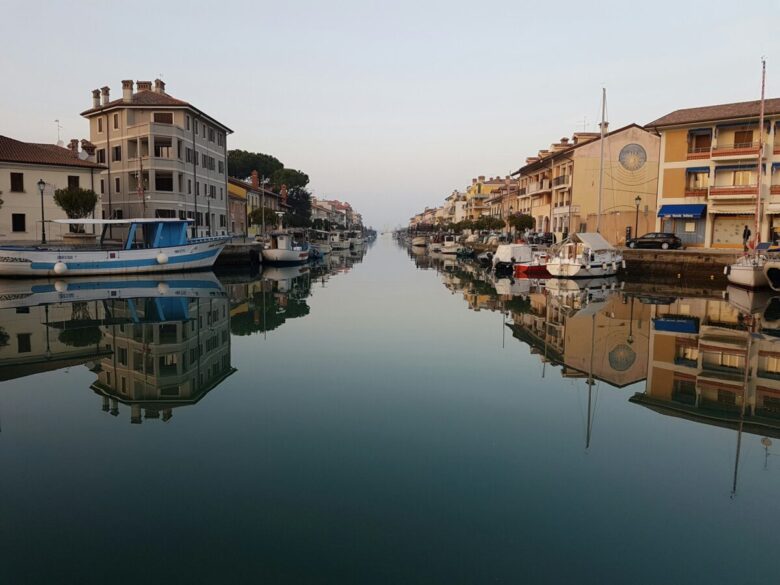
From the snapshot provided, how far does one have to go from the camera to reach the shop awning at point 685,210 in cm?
3816

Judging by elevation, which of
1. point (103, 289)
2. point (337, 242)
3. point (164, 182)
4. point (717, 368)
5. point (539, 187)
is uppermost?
point (539, 187)

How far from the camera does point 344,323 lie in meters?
17.8

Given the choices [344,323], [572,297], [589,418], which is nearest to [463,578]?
[589,418]

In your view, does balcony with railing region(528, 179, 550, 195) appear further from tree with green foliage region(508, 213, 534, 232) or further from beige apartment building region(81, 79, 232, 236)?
beige apartment building region(81, 79, 232, 236)

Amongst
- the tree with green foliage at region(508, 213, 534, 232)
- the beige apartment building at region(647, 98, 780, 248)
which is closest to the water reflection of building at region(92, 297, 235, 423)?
the beige apartment building at region(647, 98, 780, 248)

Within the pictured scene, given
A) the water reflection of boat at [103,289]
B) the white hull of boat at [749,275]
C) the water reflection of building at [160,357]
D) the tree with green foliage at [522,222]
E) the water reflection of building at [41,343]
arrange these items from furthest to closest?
the tree with green foliage at [522,222], the white hull of boat at [749,275], the water reflection of boat at [103,289], the water reflection of building at [41,343], the water reflection of building at [160,357]

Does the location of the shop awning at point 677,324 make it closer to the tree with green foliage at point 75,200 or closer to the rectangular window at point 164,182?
the tree with green foliage at point 75,200

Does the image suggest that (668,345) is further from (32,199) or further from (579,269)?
(32,199)

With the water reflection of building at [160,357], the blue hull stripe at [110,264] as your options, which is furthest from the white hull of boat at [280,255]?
the water reflection of building at [160,357]

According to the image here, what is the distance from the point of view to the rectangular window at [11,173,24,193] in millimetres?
35469

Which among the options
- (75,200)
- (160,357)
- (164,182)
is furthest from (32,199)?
(160,357)

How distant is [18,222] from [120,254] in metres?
10.5

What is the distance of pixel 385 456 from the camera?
6.90 m

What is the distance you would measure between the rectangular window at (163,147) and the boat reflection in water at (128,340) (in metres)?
17.5
